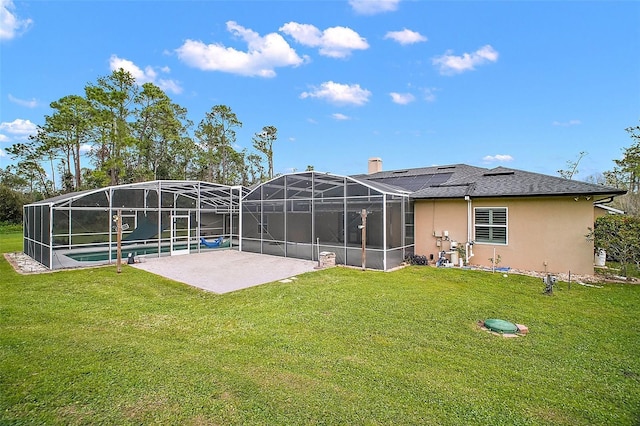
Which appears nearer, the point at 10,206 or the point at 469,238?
the point at 469,238

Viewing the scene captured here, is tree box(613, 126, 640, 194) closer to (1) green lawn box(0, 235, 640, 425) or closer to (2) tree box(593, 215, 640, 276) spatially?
(2) tree box(593, 215, 640, 276)

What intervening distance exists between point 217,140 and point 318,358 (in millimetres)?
28887

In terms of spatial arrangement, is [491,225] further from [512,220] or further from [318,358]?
[318,358]

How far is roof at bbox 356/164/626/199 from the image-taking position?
892cm

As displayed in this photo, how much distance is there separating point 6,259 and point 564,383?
17.4 m

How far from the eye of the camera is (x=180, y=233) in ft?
48.2

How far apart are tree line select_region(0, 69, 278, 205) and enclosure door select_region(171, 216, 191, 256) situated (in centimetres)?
1312

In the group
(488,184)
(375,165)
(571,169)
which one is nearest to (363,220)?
(488,184)

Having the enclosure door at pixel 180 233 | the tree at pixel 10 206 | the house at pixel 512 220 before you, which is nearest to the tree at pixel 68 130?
the tree at pixel 10 206

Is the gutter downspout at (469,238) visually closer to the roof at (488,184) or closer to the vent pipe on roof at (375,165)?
the roof at (488,184)

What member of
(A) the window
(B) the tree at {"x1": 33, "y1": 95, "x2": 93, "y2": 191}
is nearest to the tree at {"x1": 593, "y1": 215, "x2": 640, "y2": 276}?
(A) the window

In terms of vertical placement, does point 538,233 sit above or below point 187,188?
below

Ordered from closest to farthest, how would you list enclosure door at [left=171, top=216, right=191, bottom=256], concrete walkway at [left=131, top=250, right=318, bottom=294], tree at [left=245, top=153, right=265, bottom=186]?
concrete walkway at [left=131, top=250, right=318, bottom=294], enclosure door at [left=171, top=216, right=191, bottom=256], tree at [left=245, top=153, right=265, bottom=186]

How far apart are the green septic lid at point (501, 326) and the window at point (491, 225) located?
5.96 metres
